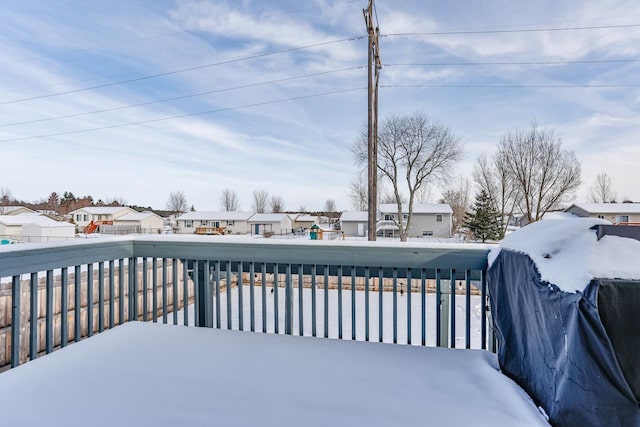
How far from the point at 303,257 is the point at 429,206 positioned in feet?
80.1

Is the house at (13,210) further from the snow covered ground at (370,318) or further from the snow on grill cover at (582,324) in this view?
the snow on grill cover at (582,324)

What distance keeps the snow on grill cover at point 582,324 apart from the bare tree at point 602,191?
660 inches

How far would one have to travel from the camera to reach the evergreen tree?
1869 cm

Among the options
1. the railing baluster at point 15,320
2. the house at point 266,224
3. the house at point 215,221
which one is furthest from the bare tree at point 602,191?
the house at point 215,221

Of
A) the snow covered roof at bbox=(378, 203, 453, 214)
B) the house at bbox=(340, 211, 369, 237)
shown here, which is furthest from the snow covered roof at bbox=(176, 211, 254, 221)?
the snow covered roof at bbox=(378, 203, 453, 214)

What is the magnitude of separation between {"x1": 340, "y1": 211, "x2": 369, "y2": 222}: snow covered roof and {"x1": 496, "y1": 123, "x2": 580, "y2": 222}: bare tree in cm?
1171

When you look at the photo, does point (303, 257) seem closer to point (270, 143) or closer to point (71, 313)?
point (71, 313)

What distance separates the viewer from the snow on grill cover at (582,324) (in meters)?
0.95

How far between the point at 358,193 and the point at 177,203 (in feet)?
76.0

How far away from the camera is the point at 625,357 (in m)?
0.95

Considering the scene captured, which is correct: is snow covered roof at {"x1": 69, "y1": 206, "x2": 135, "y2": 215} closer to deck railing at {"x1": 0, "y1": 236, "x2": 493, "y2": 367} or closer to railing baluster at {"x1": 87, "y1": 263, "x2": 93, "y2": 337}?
deck railing at {"x1": 0, "y1": 236, "x2": 493, "y2": 367}

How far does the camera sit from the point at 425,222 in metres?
24.6

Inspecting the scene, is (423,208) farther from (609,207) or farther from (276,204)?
(276,204)

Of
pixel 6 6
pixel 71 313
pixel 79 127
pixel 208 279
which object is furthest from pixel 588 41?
pixel 79 127
